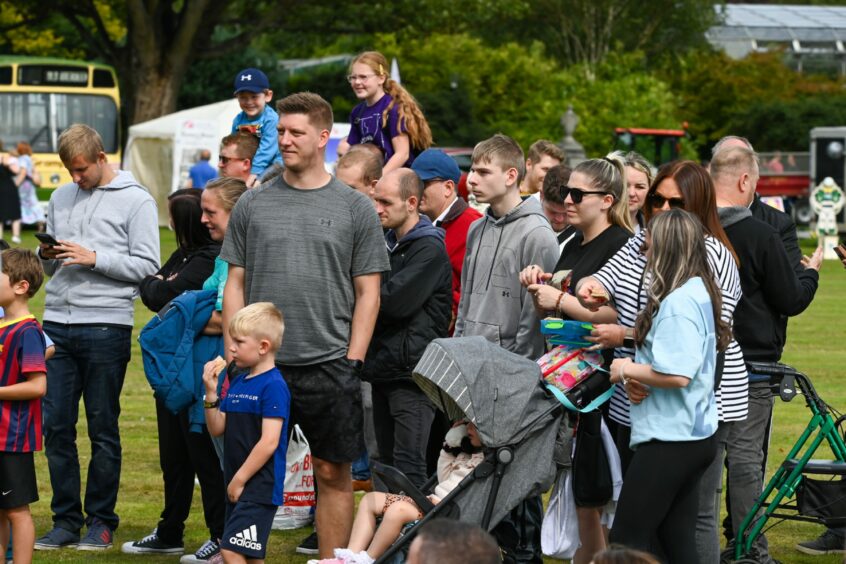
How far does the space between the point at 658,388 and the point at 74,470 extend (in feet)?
12.1

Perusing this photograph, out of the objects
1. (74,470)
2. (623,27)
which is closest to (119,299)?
(74,470)

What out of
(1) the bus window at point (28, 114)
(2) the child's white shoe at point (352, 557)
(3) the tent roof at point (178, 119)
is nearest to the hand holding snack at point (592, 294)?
(2) the child's white shoe at point (352, 557)

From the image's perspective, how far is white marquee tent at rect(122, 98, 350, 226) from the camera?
34.5 metres

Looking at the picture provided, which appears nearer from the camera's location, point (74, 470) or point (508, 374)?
point (508, 374)

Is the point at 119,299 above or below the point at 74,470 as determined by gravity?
above

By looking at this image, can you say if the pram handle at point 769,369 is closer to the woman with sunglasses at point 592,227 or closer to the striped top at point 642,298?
the striped top at point 642,298

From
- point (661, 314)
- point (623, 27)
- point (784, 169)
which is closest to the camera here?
point (661, 314)

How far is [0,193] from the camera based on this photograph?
29.0 m

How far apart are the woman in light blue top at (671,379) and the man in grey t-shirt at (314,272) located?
4.38ft

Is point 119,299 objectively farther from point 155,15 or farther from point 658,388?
point 155,15

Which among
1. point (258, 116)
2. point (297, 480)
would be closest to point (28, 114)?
point (258, 116)

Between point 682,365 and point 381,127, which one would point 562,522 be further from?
point 381,127

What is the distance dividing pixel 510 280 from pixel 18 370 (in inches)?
96.7

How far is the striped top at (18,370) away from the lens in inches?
275
